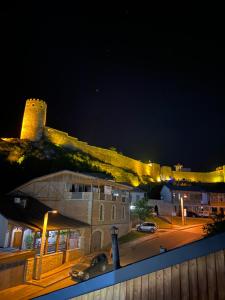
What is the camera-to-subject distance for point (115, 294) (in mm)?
4434

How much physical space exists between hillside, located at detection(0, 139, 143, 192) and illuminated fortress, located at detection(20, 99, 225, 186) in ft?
8.11

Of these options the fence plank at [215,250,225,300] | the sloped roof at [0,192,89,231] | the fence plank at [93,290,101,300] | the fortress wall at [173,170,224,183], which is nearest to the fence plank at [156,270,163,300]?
the fence plank at [215,250,225,300]

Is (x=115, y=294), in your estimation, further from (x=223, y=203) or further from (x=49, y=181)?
(x=223, y=203)

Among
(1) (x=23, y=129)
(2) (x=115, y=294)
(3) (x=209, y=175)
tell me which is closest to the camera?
(2) (x=115, y=294)

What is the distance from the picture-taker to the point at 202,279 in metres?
3.73

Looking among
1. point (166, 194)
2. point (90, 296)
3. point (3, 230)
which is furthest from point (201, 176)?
point (90, 296)

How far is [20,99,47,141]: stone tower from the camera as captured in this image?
6925 centimetres

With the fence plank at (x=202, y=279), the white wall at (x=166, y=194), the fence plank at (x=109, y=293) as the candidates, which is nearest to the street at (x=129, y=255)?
the fence plank at (x=109, y=293)

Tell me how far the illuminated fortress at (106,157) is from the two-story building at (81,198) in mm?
40417

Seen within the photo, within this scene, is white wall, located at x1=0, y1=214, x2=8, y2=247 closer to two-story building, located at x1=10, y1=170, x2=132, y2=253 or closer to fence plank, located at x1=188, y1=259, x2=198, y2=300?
two-story building, located at x1=10, y1=170, x2=132, y2=253

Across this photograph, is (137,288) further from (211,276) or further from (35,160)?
(35,160)

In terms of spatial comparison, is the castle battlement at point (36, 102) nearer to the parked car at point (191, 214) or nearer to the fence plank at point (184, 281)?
the parked car at point (191, 214)

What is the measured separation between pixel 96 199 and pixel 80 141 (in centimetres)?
5010

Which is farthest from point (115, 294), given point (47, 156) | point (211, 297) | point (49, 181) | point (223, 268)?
point (47, 156)
